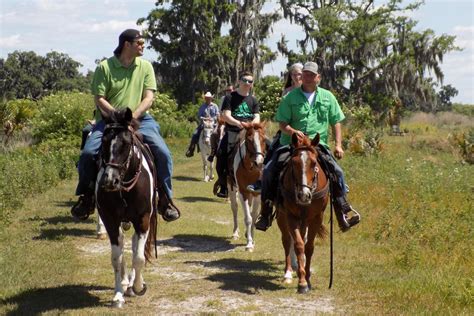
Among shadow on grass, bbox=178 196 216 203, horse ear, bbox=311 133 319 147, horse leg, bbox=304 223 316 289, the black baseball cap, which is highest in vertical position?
the black baseball cap

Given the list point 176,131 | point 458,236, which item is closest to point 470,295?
point 458,236

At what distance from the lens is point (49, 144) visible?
102 feet

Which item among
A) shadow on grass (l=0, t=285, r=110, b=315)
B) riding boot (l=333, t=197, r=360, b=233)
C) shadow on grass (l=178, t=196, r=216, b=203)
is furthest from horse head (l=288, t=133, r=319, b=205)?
shadow on grass (l=178, t=196, r=216, b=203)

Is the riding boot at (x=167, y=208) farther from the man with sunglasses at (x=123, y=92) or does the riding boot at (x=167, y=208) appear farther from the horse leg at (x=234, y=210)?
the horse leg at (x=234, y=210)

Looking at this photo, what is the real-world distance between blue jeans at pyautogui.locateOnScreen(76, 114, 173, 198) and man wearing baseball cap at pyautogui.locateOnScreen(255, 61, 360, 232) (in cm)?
140

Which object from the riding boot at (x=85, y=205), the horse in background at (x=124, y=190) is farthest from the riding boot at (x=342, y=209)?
the riding boot at (x=85, y=205)

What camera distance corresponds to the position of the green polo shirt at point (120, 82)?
A: 8039mm

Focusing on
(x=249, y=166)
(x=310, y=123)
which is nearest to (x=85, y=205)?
(x=310, y=123)

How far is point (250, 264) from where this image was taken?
10391mm

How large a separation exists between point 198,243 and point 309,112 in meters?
4.29

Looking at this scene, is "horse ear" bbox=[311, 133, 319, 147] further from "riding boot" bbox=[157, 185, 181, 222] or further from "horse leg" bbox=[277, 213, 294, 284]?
"riding boot" bbox=[157, 185, 181, 222]

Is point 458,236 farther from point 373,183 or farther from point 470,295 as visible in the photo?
point 373,183

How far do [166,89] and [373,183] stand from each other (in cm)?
3944

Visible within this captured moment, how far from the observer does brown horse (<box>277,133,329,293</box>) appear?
8109mm
